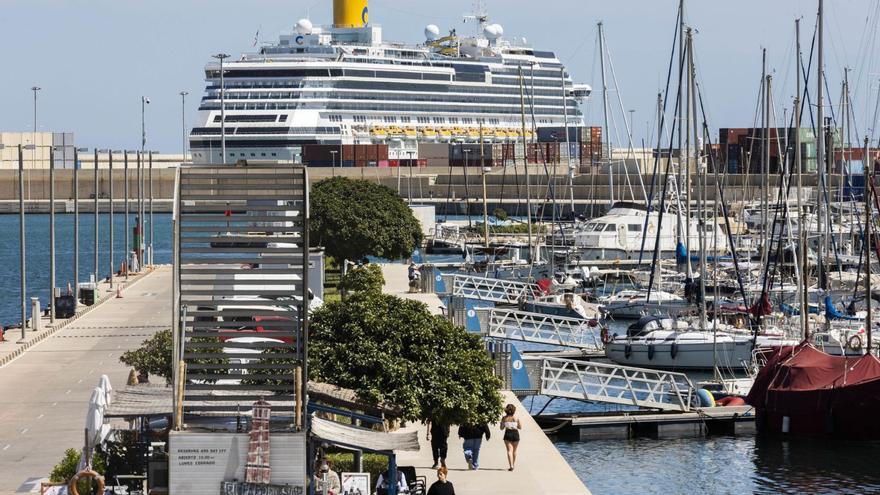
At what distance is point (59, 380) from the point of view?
115ft

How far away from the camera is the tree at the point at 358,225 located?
207 ft

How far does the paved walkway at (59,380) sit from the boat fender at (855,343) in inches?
655

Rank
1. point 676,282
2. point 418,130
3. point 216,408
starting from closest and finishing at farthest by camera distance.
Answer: point 216,408 → point 676,282 → point 418,130

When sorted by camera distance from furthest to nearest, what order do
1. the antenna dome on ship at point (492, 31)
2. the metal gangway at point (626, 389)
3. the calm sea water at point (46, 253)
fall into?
the antenna dome on ship at point (492, 31) → the calm sea water at point (46, 253) → the metal gangway at point (626, 389)

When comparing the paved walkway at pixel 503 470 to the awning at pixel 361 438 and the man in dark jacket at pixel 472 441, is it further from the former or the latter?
the awning at pixel 361 438

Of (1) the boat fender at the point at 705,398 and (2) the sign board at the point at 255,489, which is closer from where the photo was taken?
(2) the sign board at the point at 255,489

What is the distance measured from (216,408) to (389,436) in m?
2.58

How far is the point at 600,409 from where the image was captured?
36.1 meters

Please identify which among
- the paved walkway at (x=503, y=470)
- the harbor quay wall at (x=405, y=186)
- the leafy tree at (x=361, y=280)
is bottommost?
the paved walkway at (x=503, y=470)

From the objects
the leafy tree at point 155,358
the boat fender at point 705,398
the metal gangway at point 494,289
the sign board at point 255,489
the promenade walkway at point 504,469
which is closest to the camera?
the sign board at point 255,489

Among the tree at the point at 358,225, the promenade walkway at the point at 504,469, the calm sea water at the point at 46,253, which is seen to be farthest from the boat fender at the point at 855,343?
the calm sea water at the point at 46,253

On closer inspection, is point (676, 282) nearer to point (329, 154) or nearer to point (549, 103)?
point (329, 154)

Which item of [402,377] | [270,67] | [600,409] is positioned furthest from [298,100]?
[402,377]

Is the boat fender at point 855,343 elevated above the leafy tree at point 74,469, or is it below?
above
